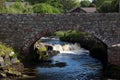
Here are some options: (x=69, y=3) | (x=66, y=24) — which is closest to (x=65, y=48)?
(x=66, y=24)

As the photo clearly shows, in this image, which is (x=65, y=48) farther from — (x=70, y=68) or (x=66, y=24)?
(x=66, y=24)

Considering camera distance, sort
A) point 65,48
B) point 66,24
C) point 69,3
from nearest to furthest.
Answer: point 66,24 < point 65,48 < point 69,3

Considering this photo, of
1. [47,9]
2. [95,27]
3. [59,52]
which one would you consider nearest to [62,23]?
[95,27]

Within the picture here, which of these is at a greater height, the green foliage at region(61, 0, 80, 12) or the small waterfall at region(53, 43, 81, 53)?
the green foliage at region(61, 0, 80, 12)

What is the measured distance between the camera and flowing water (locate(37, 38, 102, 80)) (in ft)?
135

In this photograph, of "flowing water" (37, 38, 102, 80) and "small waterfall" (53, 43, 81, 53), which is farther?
"small waterfall" (53, 43, 81, 53)

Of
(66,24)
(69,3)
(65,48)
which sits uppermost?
(66,24)

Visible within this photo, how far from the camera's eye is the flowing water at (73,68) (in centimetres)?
4103

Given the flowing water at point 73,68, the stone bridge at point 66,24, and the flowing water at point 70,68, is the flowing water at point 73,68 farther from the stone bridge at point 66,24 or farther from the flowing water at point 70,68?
the stone bridge at point 66,24

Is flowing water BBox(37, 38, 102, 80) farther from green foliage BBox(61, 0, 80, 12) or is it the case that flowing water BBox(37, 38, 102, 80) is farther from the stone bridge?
green foliage BBox(61, 0, 80, 12)

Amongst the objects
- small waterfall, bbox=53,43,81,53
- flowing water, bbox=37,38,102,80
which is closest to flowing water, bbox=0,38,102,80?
flowing water, bbox=37,38,102,80

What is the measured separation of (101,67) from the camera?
46281mm

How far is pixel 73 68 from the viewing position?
150 feet

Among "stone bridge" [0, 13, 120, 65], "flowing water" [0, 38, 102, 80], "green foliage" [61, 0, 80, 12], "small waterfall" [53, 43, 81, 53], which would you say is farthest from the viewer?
"green foliage" [61, 0, 80, 12]
